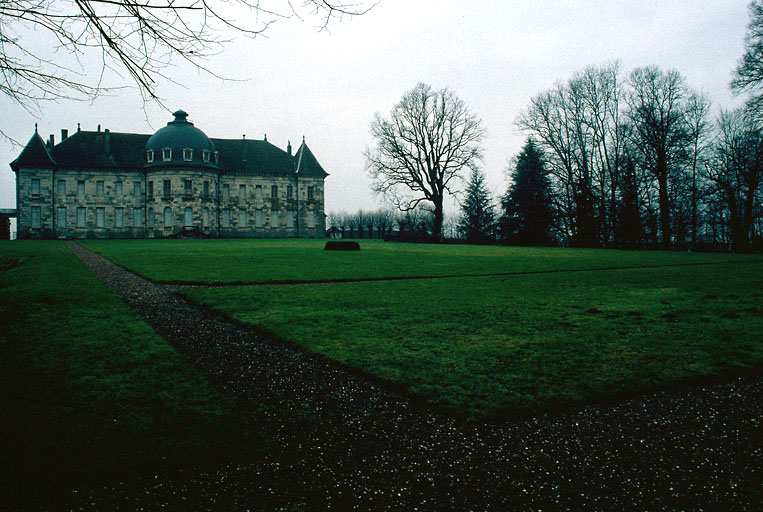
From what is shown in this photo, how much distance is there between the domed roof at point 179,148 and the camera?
201ft

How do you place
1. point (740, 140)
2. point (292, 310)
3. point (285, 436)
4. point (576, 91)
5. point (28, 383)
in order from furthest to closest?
point (576, 91) < point (740, 140) < point (292, 310) < point (28, 383) < point (285, 436)

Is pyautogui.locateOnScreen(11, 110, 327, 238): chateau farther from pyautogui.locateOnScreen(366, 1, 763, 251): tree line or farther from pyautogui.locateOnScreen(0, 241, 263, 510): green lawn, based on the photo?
pyautogui.locateOnScreen(0, 241, 263, 510): green lawn

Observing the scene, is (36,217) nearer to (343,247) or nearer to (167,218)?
(167,218)

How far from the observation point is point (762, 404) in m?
4.41

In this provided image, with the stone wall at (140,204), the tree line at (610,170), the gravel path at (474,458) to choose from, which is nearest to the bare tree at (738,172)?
the tree line at (610,170)

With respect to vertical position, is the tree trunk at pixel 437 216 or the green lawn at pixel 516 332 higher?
the tree trunk at pixel 437 216

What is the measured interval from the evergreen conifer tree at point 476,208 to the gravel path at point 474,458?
5375 centimetres

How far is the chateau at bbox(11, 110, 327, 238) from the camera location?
59.9 metres

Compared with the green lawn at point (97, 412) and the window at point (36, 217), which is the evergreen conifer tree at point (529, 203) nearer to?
the green lawn at point (97, 412)

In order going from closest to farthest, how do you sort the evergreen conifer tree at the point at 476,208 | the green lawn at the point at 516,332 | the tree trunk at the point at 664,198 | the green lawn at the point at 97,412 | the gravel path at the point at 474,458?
the gravel path at the point at 474,458
the green lawn at the point at 97,412
the green lawn at the point at 516,332
the tree trunk at the point at 664,198
the evergreen conifer tree at the point at 476,208

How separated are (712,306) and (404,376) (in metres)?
7.06

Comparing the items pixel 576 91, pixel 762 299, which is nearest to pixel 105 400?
pixel 762 299

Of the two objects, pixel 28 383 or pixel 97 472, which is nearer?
pixel 97 472

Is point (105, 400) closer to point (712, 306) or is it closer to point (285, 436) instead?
point (285, 436)
